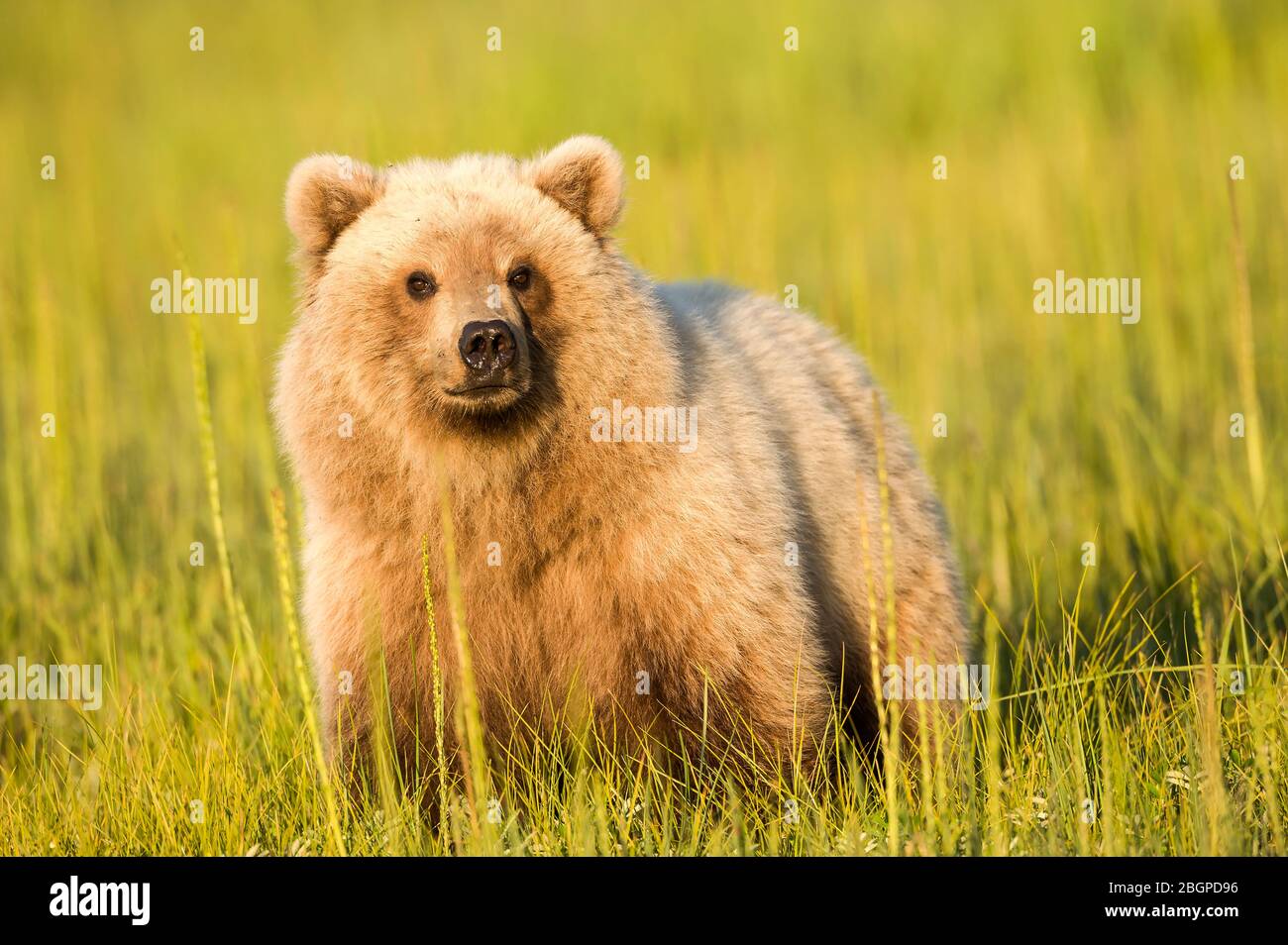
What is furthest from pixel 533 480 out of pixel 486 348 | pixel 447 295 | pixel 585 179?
pixel 585 179

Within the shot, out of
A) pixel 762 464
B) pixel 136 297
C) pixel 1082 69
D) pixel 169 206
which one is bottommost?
pixel 762 464

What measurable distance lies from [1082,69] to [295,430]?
1065 centimetres

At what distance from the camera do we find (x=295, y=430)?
461 centimetres

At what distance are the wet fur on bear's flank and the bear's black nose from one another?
0.06 m

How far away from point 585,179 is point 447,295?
72cm

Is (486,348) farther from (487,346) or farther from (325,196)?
(325,196)

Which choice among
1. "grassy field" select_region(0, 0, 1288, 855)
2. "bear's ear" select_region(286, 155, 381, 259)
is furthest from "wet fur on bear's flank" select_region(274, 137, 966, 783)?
"grassy field" select_region(0, 0, 1288, 855)

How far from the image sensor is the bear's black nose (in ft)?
13.7

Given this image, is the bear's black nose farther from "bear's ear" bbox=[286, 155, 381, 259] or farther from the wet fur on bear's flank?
"bear's ear" bbox=[286, 155, 381, 259]

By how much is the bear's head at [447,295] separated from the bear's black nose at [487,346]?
73mm

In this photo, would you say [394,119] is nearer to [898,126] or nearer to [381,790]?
[898,126]

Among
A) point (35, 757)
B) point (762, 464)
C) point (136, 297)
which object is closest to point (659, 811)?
point (762, 464)

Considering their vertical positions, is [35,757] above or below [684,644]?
below

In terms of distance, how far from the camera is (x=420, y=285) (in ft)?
14.8
